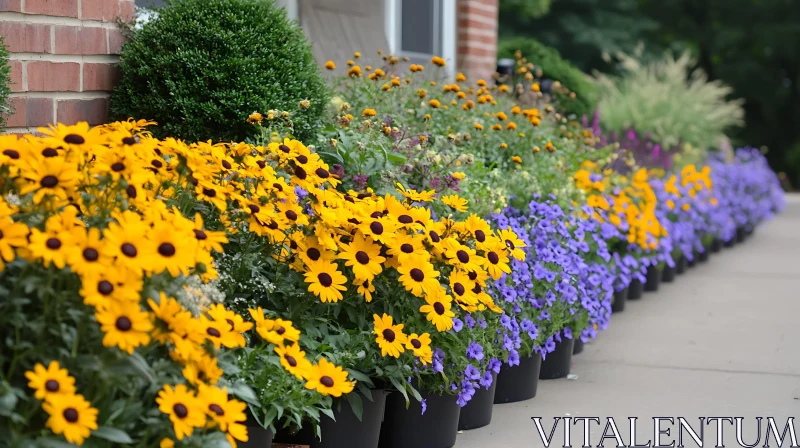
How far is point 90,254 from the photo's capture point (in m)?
2.23

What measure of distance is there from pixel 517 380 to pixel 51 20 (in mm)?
2496

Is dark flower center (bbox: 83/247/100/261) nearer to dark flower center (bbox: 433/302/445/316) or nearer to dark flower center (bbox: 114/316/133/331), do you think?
dark flower center (bbox: 114/316/133/331)

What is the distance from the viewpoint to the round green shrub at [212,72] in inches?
167

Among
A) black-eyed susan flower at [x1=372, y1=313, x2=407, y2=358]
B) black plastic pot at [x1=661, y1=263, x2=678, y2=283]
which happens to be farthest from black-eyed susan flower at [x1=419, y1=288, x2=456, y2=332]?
black plastic pot at [x1=661, y1=263, x2=678, y2=283]

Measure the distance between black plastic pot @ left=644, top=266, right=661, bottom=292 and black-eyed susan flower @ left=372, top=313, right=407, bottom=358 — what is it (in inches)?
175

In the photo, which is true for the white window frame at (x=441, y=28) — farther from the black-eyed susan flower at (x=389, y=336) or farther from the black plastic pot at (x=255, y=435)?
the black plastic pot at (x=255, y=435)

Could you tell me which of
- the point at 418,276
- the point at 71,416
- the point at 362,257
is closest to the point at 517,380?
the point at 418,276

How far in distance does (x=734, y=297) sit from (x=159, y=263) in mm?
5708

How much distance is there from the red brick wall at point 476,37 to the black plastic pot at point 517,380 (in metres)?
4.62

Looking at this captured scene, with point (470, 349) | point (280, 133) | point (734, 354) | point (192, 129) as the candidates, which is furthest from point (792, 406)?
point (192, 129)

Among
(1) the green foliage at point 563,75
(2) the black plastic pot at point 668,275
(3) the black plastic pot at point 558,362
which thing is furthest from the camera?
(1) the green foliage at point 563,75

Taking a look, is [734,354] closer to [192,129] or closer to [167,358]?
[192,129]

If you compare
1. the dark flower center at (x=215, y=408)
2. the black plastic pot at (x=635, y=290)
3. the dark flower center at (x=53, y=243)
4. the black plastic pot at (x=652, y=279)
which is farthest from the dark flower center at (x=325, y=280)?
the black plastic pot at (x=652, y=279)

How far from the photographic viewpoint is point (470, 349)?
354 centimetres
